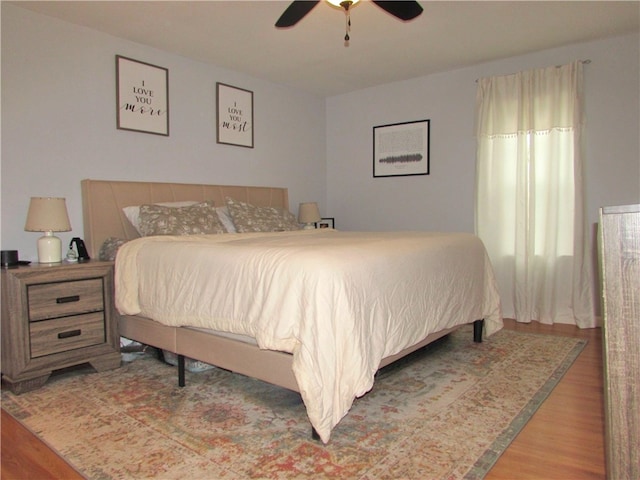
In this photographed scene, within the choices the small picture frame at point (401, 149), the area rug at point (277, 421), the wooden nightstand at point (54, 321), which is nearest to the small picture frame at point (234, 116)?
the small picture frame at point (401, 149)

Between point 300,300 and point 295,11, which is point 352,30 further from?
point 300,300

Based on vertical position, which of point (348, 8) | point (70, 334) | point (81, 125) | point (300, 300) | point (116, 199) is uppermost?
point (348, 8)

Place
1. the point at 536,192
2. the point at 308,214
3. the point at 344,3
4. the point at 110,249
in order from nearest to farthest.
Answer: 1. the point at 344,3
2. the point at 110,249
3. the point at 536,192
4. the point at 308,214

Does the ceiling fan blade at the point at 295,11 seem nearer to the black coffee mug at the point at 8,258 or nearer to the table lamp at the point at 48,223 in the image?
the table lamp at the point at 48,223

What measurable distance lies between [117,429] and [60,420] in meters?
0.34

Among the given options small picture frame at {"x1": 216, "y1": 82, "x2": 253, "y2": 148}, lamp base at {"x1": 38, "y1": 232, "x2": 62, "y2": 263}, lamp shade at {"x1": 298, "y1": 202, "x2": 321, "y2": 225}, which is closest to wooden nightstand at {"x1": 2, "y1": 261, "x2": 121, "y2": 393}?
lamp base at {"x1": 38, "y1": 232, "x2": 62, "y2": 263}

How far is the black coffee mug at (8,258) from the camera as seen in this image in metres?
2.65

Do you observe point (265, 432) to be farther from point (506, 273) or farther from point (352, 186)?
point (352, 186)

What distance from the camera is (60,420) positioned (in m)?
2.13

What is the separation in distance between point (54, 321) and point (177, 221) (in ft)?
3.38

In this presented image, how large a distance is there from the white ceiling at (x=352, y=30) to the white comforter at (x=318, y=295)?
158 cm

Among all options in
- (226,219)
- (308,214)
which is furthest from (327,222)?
(226,219)

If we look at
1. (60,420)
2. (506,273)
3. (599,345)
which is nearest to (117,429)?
(60,420)

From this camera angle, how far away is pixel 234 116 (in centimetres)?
434
